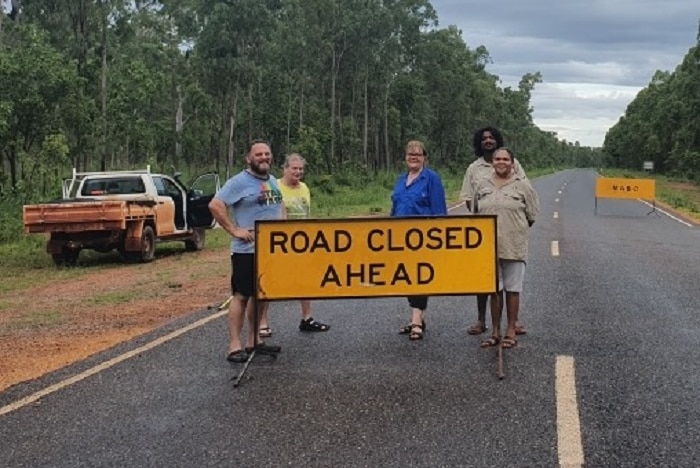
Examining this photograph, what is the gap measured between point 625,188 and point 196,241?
17.9 metres

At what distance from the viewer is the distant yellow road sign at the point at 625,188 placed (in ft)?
93.1

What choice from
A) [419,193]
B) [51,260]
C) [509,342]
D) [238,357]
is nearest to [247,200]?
[238,357]

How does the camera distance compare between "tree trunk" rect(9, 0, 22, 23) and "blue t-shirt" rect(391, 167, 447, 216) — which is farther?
"tree trunk" rect(9, 0, 22, 23)

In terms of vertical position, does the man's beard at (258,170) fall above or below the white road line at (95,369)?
above

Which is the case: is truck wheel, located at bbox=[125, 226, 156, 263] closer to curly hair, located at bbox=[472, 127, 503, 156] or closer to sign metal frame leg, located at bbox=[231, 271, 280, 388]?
sign metal frame leg, located at bbox=[231, 271, 280, 388]

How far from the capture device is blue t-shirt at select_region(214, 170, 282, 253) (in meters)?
6.38

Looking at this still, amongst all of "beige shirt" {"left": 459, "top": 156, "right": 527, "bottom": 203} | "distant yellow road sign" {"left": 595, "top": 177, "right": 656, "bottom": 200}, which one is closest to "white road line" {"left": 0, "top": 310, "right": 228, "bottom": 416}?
"beige shirt" {"left": 459, "top": 156, "right": 527, "bottom": 203}

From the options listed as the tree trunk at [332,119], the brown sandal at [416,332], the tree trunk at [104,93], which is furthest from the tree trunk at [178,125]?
the brown sandal at [416,332]

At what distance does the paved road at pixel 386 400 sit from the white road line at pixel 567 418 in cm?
1

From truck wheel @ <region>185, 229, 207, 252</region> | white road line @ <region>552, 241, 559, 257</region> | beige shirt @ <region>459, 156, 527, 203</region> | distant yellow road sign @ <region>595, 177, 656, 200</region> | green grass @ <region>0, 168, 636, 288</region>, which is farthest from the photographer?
distant yellow road sign @ <region>595, 177, 656, 200</region>

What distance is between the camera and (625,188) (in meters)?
29.0

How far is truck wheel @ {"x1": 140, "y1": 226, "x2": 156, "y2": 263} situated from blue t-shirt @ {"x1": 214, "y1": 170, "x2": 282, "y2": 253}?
857 cm

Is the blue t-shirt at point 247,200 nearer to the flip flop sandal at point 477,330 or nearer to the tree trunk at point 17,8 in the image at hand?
the flip flop sandal at point 477,330

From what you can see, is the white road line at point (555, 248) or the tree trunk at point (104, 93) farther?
the tree trunk at point (104, 93)
